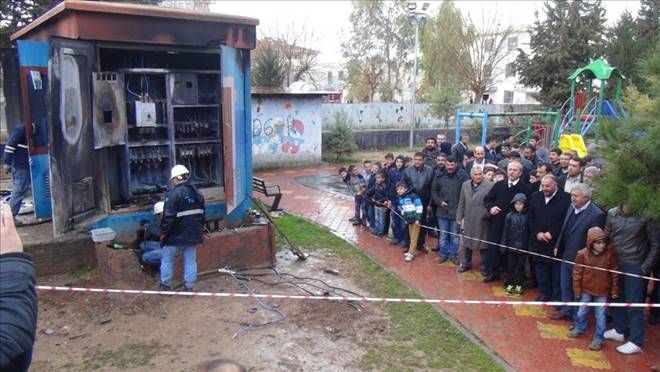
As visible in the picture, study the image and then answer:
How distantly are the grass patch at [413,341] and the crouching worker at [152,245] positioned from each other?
9.06 feet

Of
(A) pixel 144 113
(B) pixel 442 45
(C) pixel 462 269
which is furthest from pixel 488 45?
(A) pixel 144 113

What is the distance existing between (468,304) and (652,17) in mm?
24341

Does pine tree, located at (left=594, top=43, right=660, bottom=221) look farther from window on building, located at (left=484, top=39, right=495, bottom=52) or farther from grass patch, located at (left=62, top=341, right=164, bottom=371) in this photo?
window on building, located at (left=484, top=39, right=495, bottom=52)

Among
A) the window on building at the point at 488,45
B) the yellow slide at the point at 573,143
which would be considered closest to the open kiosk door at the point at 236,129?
the yellow slide at the point at 573,143

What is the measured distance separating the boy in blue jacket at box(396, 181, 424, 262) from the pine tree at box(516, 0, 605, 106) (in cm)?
1965

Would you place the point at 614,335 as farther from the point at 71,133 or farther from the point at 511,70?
the point at 511,70

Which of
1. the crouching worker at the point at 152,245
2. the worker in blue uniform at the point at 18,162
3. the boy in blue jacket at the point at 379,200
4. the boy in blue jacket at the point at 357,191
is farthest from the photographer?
the boy in blue jacket at the point at 357,191

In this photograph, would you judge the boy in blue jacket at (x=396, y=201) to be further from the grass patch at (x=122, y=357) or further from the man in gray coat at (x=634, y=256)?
the grass patch at (x=122, y=357)

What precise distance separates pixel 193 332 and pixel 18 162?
4809 millimetres

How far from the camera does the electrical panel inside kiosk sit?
8.16 metres

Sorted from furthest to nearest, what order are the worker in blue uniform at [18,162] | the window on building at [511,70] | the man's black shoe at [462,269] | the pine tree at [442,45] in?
the pine tree at [442,45], the window on building at [511,70], the worker in blue uniform at [18,162], the man's black shoe at [462,269]

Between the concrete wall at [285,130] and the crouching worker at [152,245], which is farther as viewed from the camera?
the concrete wall at [285,130]

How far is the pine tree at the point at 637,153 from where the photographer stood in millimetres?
4266

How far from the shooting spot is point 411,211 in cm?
845
